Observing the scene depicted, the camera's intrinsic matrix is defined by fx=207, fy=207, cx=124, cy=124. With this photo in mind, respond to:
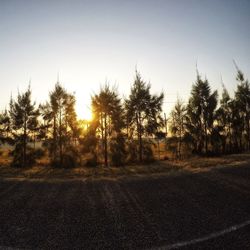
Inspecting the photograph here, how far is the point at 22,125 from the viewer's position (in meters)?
26.1

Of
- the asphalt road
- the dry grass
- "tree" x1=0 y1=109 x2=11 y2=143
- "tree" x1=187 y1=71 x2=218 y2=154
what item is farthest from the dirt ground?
"tree" x1=187 y1=71 x2=218 y2=154

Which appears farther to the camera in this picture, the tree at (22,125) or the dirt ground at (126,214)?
the tree at (22,125)

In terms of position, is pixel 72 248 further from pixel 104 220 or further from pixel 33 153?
pixel 33 153

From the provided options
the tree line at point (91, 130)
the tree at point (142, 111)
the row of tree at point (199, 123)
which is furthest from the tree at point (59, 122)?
the row of tree at point (199, 123)

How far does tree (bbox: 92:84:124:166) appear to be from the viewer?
24766 millimetres

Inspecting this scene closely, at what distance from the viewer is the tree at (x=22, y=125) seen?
25973 mm

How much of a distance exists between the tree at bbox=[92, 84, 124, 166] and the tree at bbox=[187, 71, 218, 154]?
1268cm

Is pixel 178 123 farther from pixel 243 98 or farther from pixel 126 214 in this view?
pixel 126 214

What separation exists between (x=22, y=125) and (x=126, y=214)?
23.5 meters

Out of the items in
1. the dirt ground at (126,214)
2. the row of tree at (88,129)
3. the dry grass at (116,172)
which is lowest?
the dirt ground at (126,214)

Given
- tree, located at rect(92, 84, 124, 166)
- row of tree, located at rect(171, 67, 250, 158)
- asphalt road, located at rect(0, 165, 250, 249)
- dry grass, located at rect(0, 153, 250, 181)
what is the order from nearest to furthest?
1. asphalt road, located at rect(0, 165, 250, 249)
2. dry grass, located at rect(0, 153, 250, 181)
3. tree, located at rect(92, 84, 124, 166)
4. row of tree, located at rect(171, 67, 250, 158)

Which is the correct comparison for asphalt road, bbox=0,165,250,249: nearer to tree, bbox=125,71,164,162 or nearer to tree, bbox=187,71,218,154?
tree, bbox=125,71,164,162

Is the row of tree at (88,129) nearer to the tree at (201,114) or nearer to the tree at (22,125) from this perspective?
the tree at (22,125)

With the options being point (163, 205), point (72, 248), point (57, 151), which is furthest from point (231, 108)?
point (72, 248)
